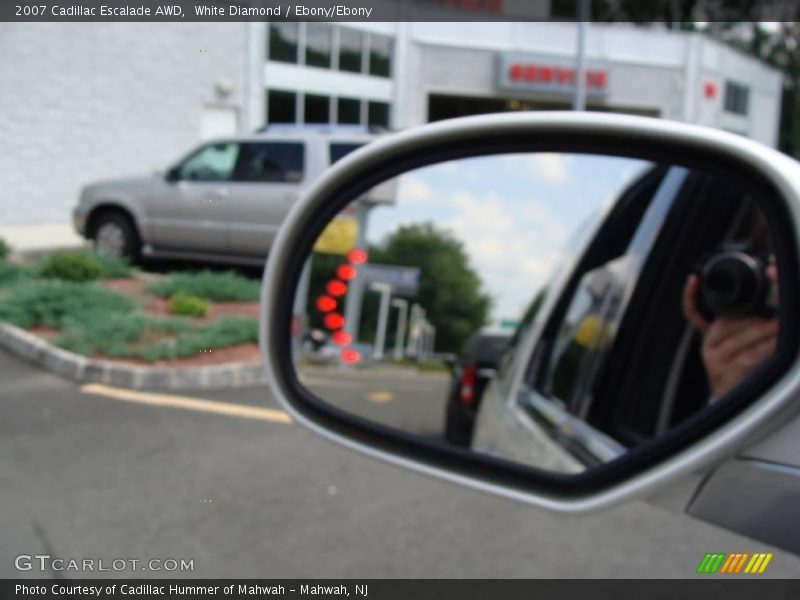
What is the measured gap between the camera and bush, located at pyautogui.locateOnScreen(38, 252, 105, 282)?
8.82 m

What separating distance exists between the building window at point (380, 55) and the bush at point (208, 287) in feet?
46.2

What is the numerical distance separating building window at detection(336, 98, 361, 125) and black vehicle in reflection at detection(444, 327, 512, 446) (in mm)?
18489

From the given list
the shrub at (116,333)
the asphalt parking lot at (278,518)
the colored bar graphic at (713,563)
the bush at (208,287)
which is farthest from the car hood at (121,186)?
the colored bar graphic at (713,563)

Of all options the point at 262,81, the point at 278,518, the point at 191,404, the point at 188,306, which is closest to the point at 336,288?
the point at 278,518

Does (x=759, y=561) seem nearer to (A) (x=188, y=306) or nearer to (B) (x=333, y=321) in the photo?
(B) (x=333, y=321)

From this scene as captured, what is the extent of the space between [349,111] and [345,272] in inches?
766

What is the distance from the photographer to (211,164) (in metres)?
10.0

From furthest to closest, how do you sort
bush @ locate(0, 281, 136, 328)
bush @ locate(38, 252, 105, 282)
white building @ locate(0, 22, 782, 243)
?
1. white building @ locate(0, 22, 782, 243)
2. bush @ locate(38, 252, 105, 282)
3. bush @ locate(0, 281, 136, 328)

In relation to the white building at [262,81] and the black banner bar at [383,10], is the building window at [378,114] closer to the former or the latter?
the white building at [262,81]

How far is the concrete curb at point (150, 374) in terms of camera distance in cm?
579

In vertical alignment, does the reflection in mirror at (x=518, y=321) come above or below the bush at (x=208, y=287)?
above

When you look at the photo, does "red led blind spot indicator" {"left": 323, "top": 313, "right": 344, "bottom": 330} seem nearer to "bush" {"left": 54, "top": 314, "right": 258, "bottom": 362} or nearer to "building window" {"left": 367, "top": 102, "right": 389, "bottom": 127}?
Answer: "bush" {"left": 54, "top": 314, "right": 258, "bottom": 362}
